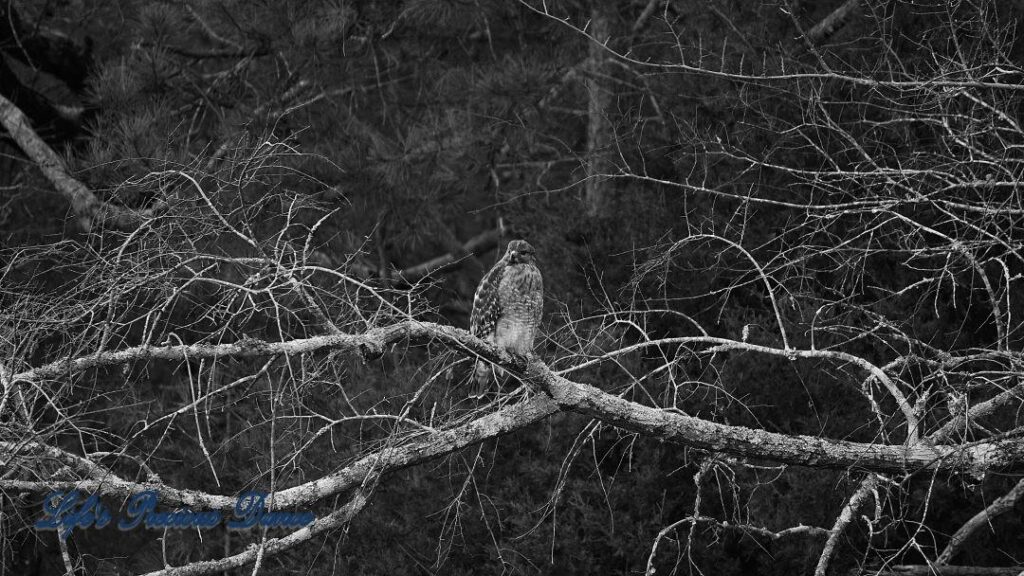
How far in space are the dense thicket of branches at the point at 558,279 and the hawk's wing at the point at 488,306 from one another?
306mm

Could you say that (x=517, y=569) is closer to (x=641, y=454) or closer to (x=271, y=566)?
(x=641, y=454)

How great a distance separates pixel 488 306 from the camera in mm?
5246

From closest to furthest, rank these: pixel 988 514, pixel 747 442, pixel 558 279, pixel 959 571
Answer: pixel 747 442 < pixel 988 514 < pixel 959 571 < pixel 558 279

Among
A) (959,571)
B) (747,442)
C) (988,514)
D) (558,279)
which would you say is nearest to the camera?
(747,442)

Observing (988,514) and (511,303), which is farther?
(511,303)

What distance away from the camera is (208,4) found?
719 cm

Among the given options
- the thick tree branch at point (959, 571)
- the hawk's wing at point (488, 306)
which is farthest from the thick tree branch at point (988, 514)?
the hawk's wing at point (488, 306)

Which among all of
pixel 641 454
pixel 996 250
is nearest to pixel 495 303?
pixel 641 454

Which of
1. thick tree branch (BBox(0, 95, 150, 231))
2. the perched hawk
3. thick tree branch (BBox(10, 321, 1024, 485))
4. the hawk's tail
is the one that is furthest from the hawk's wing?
thick tree branch (BBox(0, 95, 150, 231))

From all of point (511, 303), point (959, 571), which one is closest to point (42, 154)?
point (511, 303)

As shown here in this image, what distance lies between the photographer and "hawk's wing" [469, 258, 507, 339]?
5.20 m

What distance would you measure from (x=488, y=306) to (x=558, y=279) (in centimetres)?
165

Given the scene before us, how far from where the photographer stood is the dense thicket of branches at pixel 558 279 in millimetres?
3865

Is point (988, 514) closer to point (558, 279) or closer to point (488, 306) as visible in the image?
point (488, 306)
